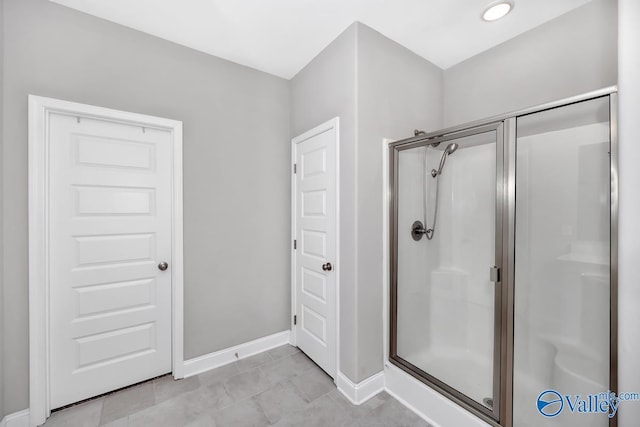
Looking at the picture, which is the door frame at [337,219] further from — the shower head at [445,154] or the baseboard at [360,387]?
the shower head at [445,154]

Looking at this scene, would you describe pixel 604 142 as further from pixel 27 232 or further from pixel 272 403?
pixel 27 232

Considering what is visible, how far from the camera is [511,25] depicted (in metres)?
1.97

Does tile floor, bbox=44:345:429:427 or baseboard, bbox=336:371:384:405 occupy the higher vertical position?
baseboard, bbox=336:371:384:405

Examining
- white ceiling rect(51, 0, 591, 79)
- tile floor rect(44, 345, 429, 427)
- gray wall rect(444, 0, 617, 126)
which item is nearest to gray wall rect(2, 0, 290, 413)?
white ceiling rect(51, 0, 591, 79)

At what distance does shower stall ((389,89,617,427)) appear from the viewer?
131 centimetres

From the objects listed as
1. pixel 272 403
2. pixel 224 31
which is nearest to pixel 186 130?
pixel 224 31

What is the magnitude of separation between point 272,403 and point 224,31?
2.69 m

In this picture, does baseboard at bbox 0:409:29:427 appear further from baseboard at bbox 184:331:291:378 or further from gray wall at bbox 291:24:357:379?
gray wall at bbox 291:24:357:379

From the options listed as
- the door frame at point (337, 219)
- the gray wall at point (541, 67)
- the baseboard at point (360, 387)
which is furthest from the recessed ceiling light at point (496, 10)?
the baseboard at point (360, 387)

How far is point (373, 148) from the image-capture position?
199 cm

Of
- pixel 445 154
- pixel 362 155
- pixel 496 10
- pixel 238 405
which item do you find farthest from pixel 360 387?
pixel 496 10

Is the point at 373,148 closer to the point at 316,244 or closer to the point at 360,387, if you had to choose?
the point at 316,244

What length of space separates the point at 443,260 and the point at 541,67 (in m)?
1.60

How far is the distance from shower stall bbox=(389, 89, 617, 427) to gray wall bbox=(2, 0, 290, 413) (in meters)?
1.18
